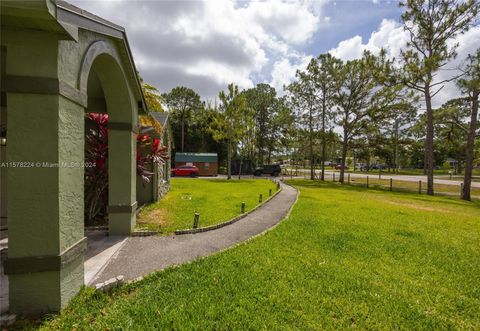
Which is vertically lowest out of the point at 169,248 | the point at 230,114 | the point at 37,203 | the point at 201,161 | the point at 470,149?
the point at 169,248

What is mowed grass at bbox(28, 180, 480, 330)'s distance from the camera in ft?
9.45

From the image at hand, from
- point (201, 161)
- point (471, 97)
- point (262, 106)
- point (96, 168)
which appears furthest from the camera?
point (262, 106)

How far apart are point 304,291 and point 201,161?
28.1 metres

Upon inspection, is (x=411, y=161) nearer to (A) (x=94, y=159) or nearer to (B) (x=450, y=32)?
(B) (x=450, y=32)

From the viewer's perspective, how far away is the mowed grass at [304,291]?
2879mm

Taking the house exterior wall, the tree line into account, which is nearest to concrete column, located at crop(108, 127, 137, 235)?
the house exterior wall

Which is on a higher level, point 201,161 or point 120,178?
point 201,161

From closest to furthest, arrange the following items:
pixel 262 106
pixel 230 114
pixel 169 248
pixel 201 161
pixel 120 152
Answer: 1. pixel 169 248
2. pixel 120 152
3. pixel 230 114
4. pixel 201 161
5. pixel 262 106

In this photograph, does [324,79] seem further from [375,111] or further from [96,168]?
[96,168]

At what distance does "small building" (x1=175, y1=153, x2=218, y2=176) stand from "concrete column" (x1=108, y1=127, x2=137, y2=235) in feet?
80.2

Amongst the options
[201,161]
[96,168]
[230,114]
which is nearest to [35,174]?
[96,168]

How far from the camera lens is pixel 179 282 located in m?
3.70

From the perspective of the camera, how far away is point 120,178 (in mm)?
6027

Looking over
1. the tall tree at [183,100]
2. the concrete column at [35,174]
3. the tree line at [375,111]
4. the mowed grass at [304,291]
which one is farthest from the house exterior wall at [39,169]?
the tall tree at [183,100]
